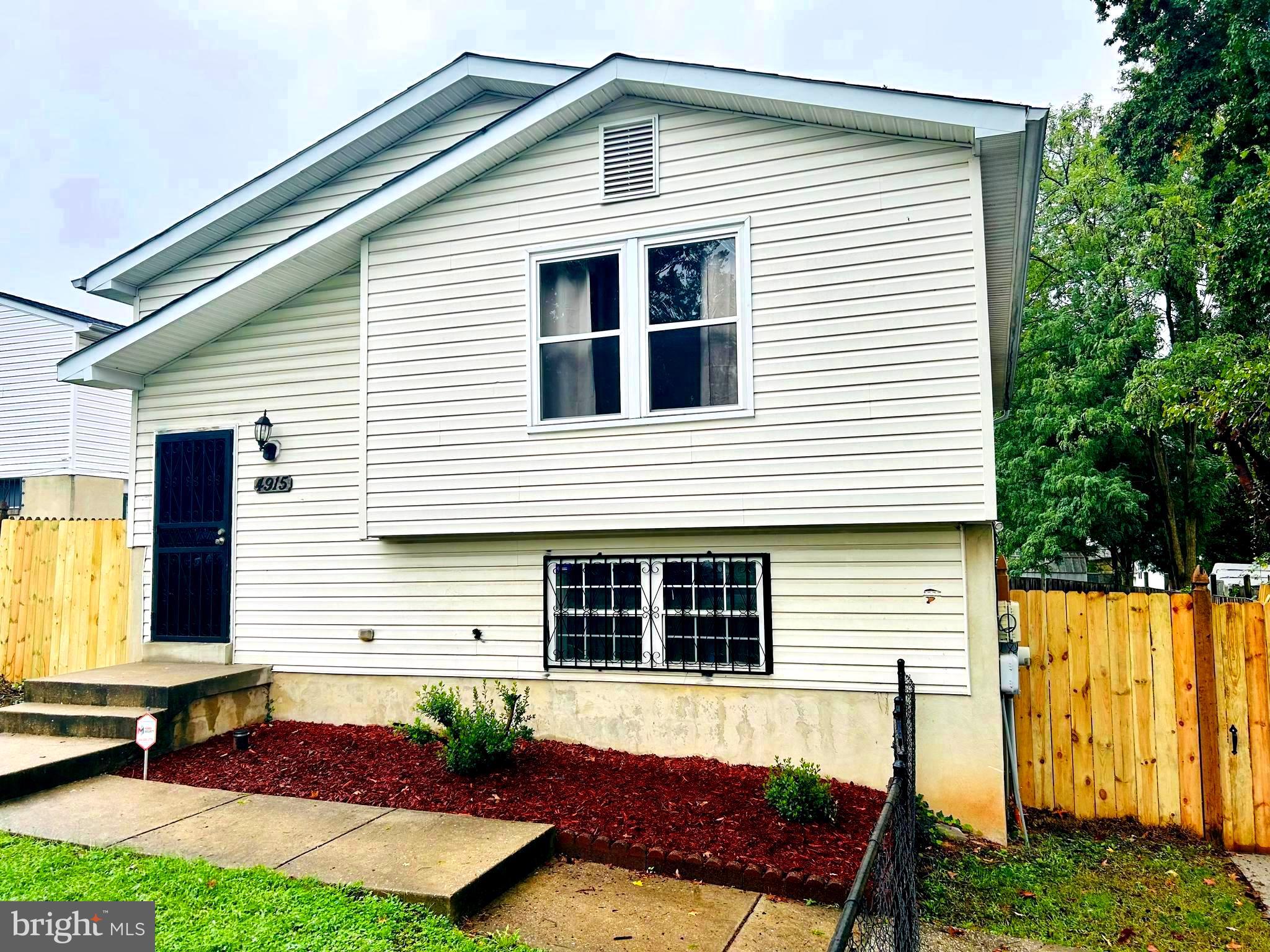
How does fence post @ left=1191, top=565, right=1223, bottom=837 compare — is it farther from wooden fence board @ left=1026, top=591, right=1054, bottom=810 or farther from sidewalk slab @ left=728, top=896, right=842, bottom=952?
sidewalk slab @ left=728, top=896, right=842, bottom=952

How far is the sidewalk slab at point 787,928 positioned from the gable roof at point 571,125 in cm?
502

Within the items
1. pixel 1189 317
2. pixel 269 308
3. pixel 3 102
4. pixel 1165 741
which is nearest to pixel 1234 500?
pixel 1189 317

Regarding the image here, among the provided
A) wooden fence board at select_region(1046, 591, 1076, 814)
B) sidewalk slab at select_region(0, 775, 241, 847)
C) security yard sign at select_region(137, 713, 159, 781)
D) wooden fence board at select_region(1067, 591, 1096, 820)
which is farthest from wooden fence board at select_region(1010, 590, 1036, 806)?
security yard sign at select_region(137, 713, 159, 781)

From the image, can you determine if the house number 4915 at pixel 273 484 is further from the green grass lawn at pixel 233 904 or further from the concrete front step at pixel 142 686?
the green grass lawn at pixel 233 904

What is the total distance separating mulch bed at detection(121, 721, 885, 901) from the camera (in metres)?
4.60

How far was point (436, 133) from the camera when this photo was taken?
828 cm

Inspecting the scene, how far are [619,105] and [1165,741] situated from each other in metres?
6.40

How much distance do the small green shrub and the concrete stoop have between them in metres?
4.96

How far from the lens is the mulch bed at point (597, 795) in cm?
460

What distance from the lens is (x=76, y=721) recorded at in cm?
657

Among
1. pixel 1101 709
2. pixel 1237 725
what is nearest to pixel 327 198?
pixel 1101 709

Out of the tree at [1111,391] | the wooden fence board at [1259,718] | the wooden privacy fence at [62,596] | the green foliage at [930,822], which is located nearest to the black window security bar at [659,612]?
the green foliage at [930,822]

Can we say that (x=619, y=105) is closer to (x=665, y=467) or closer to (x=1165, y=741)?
(x=665, y=467)

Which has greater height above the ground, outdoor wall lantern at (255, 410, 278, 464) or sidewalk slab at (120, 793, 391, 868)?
outdoor wall lantern at (255, 410, 278, 464)
